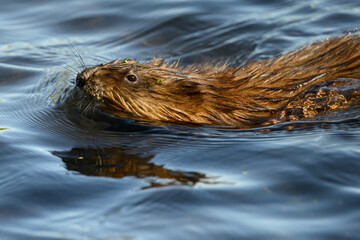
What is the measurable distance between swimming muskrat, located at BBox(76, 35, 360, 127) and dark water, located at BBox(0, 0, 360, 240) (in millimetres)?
160

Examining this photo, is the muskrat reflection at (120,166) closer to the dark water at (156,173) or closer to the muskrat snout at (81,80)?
the dark water at (156,173)

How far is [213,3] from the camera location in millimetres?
8703

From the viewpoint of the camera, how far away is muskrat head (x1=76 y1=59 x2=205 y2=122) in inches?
195

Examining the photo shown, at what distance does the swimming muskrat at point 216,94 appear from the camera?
4949mm

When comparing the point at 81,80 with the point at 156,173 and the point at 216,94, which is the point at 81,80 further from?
the point at 156,173

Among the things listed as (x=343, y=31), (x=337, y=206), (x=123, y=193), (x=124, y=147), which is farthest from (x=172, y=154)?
(x=343, y=31)

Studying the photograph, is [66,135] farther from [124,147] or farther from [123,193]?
[123,193]

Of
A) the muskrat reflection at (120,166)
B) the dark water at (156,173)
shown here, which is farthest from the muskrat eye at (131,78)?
the muskrat reflection at (120,166)

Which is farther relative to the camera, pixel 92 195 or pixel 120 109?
pixel 120 109

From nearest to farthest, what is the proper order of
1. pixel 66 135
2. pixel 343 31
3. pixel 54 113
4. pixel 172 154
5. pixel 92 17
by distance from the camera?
pixel 172 154 < pixel 66 135 < pixel 54 113 < pixel 343 31 < pixel 92 17

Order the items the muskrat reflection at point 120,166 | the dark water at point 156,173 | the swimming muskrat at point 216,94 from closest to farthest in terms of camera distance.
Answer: the dark water at point 156,173 → the muskrat reflection at point 120,166 → the swimming muskrat at point 216,94

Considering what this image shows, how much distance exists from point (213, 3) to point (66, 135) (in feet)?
14.7

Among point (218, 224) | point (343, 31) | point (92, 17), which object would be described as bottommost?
point (218, 224)

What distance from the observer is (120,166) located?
419cm
